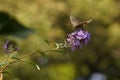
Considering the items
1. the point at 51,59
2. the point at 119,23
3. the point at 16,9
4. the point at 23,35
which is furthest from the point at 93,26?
the point at 23,35

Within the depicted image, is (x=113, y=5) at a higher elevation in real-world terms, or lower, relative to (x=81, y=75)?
higher

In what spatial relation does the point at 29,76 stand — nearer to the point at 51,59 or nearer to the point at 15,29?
the point at 51,59

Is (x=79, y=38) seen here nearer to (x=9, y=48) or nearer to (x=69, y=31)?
(x=9, y=48)

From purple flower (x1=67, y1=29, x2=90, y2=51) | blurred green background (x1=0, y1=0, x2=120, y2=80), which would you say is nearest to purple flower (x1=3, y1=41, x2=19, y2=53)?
purple flower (x1=67, y1=29, x2=90, y2=51)

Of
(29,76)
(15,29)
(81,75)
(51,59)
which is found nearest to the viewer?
(15,29)

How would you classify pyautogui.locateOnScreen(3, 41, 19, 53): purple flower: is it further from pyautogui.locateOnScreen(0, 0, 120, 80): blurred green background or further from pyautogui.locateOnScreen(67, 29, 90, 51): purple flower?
pyautogui.locateOnScreen(0, 0, 120, 80): blurred green background

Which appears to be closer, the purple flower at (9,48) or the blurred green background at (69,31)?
the purple flower at (9,48)

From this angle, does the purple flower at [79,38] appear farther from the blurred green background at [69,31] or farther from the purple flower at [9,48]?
the blurred green background at [69,31]

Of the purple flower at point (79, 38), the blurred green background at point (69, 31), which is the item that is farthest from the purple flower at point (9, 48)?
the blurred green background at point (69, 31)

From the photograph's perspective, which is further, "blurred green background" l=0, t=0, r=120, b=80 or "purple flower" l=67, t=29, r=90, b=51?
"blurred green background" l=0, t=0, r=120, b=80
